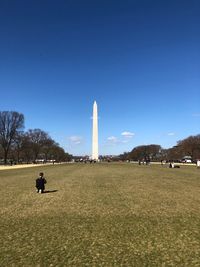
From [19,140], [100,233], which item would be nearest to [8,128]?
[19,140]

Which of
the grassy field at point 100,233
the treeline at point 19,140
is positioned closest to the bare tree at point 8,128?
the treeline at point 19,140

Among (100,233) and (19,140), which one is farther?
(19,140)

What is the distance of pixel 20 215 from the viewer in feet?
48.8

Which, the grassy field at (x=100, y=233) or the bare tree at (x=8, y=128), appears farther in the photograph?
the bare tree at (x=8, y=128)

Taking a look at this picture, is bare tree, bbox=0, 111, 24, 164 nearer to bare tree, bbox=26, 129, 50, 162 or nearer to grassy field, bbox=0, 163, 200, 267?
bare tree, bbox=26, 129, 50, 162

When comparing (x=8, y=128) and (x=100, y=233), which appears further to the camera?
(x=8, y=128)

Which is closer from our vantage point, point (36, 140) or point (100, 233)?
point (100, 233)

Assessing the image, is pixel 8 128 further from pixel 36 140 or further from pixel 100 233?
pixel 100 233

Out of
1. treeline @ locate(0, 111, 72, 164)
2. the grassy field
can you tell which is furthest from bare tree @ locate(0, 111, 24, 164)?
the grassy field

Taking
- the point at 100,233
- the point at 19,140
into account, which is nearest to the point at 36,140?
the point at 19,140

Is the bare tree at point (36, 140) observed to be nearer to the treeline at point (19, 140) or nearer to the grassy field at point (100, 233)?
the treeline at point (19, 140)

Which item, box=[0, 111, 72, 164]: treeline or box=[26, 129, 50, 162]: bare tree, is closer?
box=[0, 111, 72, 164]: treeline

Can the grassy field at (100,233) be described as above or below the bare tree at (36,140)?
below

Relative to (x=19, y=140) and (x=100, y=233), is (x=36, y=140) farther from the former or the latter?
(x=100, y=233)
